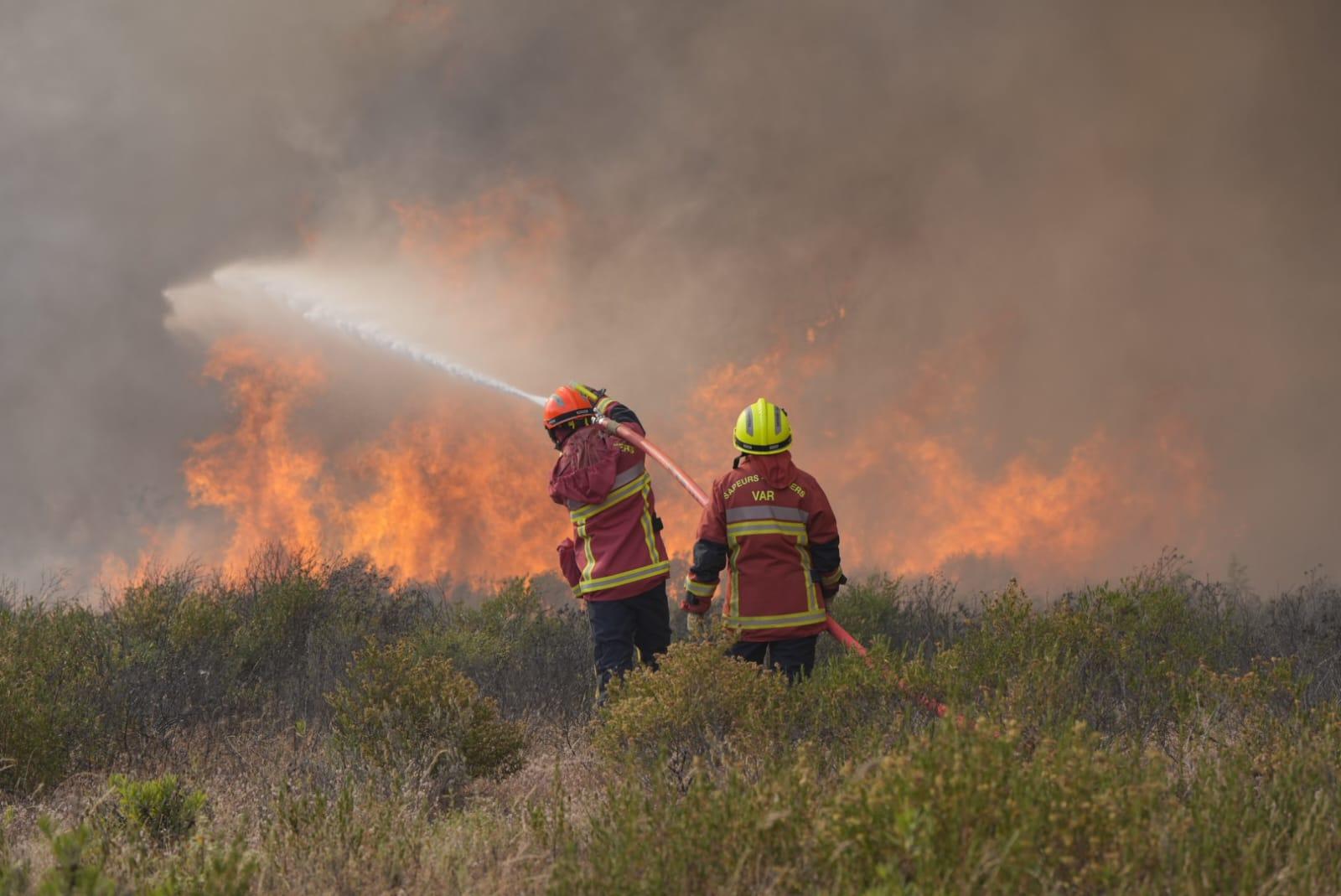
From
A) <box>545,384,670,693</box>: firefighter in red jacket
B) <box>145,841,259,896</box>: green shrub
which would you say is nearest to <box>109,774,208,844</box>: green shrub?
<box>145,841,259,896</box>: green shrub

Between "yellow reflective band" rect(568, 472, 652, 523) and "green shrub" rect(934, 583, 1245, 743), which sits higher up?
"yellow reflective band" rect(568, 472, 652, 523)

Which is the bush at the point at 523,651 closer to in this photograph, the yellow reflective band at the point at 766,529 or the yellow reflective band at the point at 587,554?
the yellow reflective band at the point at 587,554

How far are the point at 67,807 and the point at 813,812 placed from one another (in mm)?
3807

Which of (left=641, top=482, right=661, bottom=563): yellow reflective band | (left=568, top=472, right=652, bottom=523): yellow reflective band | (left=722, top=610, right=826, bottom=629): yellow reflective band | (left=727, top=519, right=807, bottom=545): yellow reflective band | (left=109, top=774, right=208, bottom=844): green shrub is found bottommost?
(left=109, top=774, right=208, bottom=844): green shrub

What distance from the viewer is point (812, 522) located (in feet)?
19.4

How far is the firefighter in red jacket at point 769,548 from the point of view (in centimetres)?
575

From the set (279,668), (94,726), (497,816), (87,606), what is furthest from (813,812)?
(87,606)

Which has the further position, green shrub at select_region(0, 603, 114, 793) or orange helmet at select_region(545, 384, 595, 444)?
orange helmet at select_region(545, 384, 595, 444)

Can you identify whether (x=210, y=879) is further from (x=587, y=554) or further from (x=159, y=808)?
(x=587, y=554)

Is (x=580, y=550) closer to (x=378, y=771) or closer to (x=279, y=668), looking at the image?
(x=378, y=771)

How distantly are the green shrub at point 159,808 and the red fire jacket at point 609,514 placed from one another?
8.22 ft

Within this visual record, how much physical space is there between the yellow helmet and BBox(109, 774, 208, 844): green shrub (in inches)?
125

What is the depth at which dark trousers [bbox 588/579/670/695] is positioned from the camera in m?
6.24

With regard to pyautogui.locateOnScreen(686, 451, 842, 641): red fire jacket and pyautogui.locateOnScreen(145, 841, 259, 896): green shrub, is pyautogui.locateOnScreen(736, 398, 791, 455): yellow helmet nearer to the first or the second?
pyautogui.locateOnScreen(686, 451, 842, 641): red fire jacket
